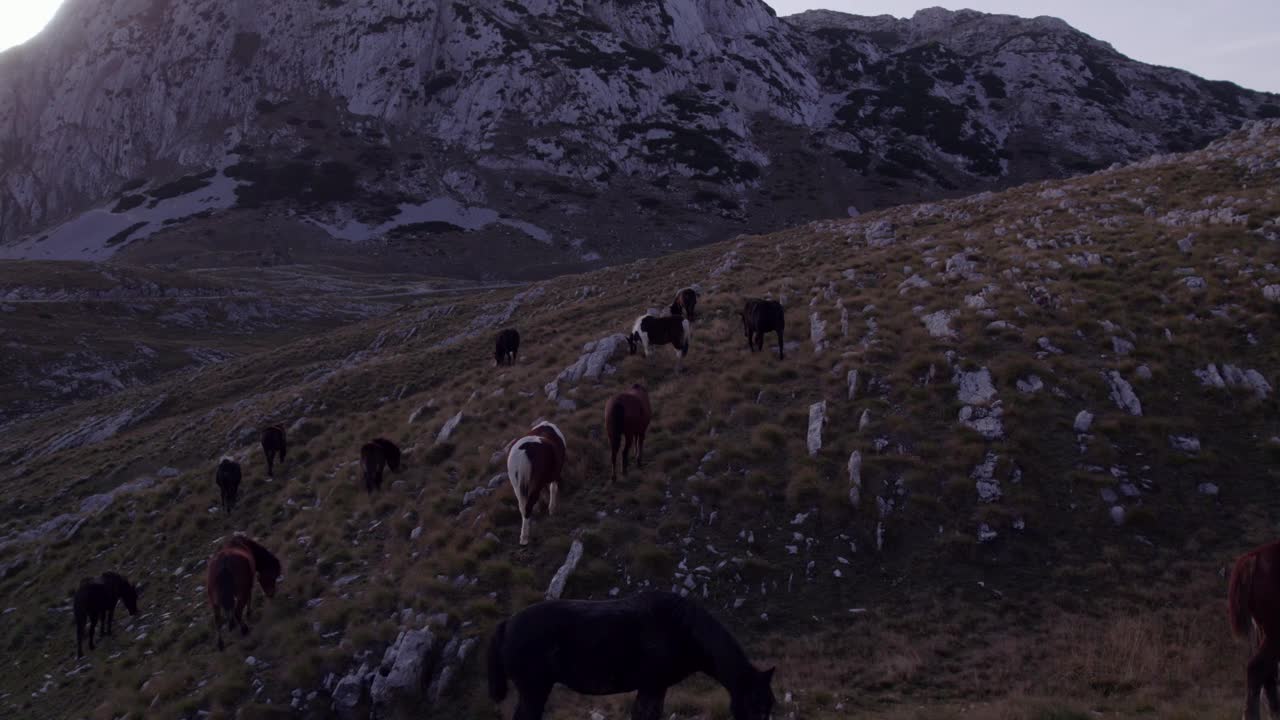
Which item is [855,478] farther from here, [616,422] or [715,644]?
[715,644]

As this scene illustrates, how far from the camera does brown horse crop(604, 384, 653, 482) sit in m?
13.8

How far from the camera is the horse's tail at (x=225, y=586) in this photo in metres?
12.2

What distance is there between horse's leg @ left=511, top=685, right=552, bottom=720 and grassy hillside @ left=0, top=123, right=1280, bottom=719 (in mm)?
1710

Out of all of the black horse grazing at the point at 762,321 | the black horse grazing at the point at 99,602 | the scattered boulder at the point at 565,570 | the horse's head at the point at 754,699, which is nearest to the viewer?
the horse's head at the point at 754,699

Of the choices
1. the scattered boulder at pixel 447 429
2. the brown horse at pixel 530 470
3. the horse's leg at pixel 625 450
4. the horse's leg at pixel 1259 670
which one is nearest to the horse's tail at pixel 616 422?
the horse's leg at pixel 625 450

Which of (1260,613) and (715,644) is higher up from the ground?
(715,644)

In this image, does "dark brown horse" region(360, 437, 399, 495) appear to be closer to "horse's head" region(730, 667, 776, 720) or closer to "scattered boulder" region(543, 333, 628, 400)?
"scattered boulder" region(543, 333, 628, 400)

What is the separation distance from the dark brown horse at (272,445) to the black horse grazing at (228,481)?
4.62 ft

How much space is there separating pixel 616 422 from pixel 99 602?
11565 mm

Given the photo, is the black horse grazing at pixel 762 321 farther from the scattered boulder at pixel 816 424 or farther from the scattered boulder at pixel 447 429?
the scattered boulder at pixel 447 429

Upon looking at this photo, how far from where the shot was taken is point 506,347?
2658cm

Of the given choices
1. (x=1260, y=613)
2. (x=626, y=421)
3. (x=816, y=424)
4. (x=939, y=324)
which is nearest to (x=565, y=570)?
(x=626, y=421)

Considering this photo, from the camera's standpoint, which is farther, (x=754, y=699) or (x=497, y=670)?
(x=497, y=670)

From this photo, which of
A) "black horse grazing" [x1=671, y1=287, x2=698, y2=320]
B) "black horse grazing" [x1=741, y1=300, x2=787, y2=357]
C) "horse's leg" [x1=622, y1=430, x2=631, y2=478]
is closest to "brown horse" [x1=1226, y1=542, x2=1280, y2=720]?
"horse's leg" [x1=622, y1=430, x2=631, y2=478]
